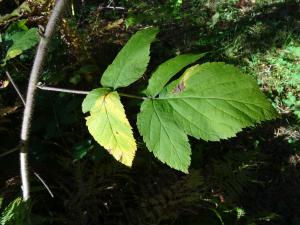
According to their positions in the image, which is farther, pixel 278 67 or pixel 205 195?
pixel 278 67

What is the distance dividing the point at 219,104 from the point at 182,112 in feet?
0.27

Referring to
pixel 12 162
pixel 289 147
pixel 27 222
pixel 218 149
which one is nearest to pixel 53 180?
pixel 12 162

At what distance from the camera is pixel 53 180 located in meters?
2.48

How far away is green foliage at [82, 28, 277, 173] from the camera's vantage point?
82 centimetres

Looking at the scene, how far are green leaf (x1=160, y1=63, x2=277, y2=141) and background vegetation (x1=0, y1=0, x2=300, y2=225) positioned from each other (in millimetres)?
615

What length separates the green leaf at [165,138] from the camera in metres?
0.84

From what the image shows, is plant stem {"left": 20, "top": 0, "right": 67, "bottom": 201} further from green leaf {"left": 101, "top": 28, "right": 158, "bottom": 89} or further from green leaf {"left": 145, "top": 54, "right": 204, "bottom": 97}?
green leaf {"left": 145, "top": 54, "right": 204, "bottom": 97}

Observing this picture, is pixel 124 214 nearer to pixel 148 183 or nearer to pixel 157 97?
pixel 148 183

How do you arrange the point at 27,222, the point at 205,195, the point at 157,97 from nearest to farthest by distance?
1. the point at 157,97
2. the point at 27,222
3. the point at 205,195

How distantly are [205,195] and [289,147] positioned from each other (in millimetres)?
1497

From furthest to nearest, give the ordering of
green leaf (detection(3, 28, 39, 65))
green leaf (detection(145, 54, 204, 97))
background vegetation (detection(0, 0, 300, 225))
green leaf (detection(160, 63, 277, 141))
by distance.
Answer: background vegetation (detection(0, 0, 300, 225)) → green leaf (detection(3, 28, 39, 65)) → green leaf (detection(145, 54, 204, 97)) → green leaf (detection(160, 63, 277, 141))

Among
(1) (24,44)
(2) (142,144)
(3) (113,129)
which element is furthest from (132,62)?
(2) (142,144)

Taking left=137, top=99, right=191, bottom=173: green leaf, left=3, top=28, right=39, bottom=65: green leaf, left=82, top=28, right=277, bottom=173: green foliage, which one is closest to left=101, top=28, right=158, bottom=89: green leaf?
left=82, top=28, right=277, bottom=173: green foliage

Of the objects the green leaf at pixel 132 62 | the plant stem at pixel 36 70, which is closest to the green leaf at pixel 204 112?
the green leaf at pixel 132 62
